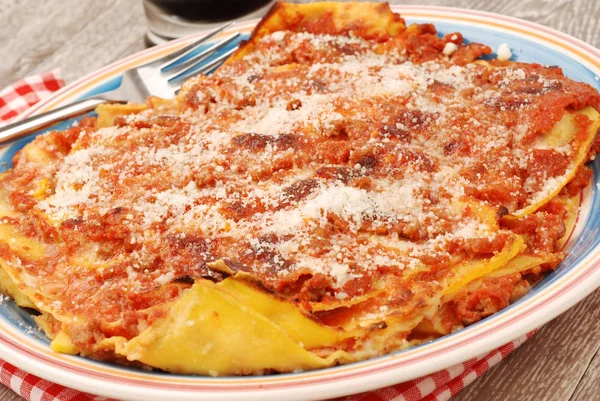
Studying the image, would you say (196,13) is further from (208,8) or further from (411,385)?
(411,385)

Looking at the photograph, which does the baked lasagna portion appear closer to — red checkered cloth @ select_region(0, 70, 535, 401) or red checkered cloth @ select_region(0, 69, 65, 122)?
red checkered cloth @ select_region(0, 70, 535, 401)

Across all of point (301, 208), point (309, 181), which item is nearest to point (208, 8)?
point (309, 181)

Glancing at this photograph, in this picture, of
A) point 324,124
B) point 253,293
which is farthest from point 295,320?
point 324,124

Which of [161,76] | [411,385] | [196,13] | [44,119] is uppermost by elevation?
[44,119]

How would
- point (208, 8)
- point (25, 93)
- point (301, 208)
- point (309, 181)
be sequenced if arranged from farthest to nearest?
point (208, 8)
point (25, 93)
point (309, 181)
point (301, 208)

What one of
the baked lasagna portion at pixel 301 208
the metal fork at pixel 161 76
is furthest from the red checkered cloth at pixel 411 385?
the metal fork at pixel 161 76

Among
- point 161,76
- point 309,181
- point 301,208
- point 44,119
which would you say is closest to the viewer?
point 301,208

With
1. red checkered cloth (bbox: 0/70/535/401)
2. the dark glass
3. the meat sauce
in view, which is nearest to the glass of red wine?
the dark glass

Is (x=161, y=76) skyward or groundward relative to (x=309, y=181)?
groundward
